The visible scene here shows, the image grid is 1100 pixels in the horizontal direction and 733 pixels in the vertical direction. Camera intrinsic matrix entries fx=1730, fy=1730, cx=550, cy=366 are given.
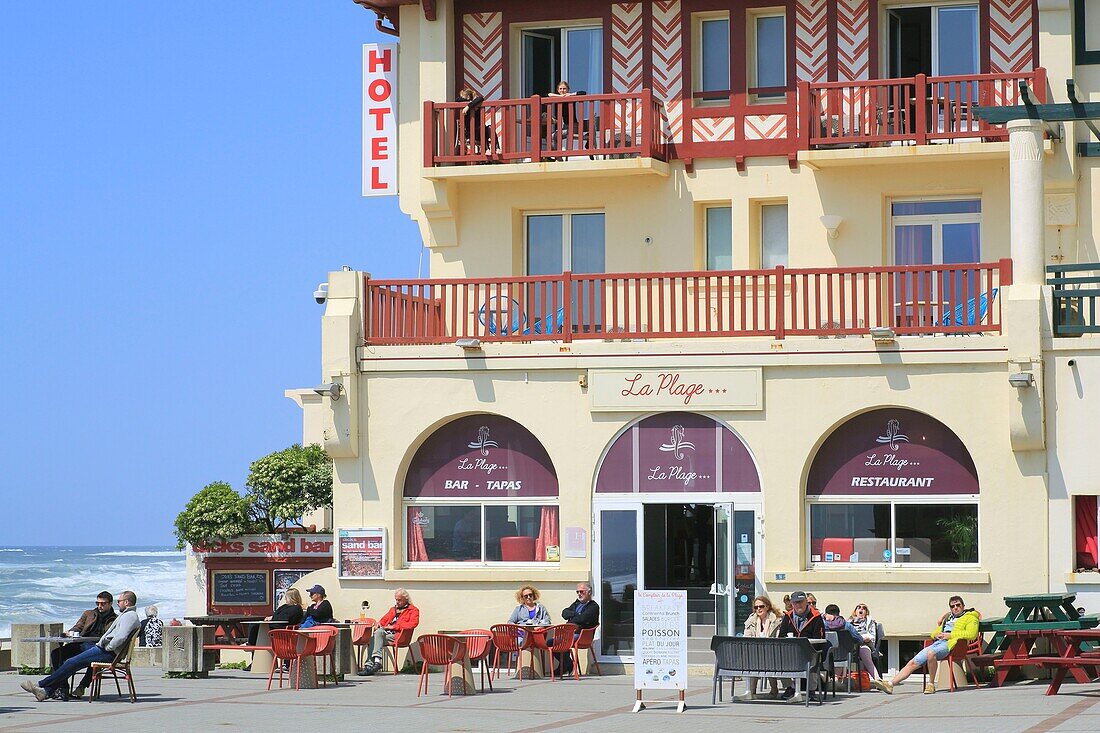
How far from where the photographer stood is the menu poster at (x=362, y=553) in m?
24.7

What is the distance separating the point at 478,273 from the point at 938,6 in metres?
8.43

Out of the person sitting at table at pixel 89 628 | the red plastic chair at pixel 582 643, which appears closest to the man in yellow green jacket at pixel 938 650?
the red plastic chair at pixel 582 643

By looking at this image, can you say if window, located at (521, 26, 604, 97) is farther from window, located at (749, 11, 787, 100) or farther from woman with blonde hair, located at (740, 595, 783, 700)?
woman with blonde hair, located at (740, 595, 783, 700)

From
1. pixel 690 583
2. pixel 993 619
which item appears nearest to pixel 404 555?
pixel 690 583

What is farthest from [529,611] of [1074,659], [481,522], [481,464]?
[1074,659]

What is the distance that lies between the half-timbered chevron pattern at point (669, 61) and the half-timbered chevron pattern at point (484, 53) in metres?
2.57

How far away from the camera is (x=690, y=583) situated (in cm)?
2392

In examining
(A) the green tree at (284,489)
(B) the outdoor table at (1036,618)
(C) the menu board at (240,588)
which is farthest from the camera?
(A) the green tree at (284,489)

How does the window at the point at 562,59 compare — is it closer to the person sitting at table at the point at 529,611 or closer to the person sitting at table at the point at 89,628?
the person sitting at table at the point at 529,611

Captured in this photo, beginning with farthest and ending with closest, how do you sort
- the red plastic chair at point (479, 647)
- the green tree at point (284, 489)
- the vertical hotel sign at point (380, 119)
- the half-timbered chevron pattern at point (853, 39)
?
the green tree at point (284, 489) → the vertical hotel sign at point (380, 119) → the half-timbered chevron pattern at point (853, 39) → the red plastic chair at point (479, 647)

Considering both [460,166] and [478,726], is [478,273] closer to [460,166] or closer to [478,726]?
[460,166]

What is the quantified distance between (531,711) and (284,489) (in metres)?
13.0

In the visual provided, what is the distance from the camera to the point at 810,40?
2734 cm

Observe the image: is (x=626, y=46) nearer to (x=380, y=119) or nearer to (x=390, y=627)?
(x=380, y=119)
